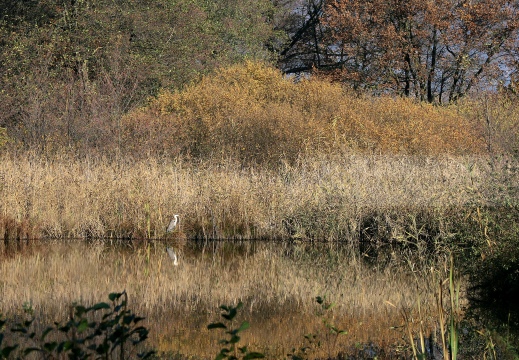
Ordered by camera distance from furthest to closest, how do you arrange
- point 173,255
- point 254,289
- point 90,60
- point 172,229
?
point 90,60
point 172,229
point 173,255
point 254,289

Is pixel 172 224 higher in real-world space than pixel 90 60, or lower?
lower

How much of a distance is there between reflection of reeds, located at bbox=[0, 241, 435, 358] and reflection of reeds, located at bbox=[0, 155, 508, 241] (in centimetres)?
63

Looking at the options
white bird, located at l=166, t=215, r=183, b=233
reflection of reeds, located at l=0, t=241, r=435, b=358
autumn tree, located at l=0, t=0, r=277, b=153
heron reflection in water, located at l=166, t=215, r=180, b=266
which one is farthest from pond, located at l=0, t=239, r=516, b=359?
autumn tree, located at l=0, t=0, r=277, b=153

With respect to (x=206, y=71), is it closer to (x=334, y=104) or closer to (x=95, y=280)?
(x=334, y=104)

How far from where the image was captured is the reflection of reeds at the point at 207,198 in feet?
46.5

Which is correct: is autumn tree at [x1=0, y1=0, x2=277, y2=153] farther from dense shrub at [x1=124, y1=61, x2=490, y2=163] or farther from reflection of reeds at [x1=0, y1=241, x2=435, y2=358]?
reflection of reeds at [x1=0, y1=241, x2=435, y2=358]

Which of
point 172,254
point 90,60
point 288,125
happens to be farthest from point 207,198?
point 90,60

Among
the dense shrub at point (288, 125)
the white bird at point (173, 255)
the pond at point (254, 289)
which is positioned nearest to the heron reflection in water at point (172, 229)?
the white bird at point (173, 255)

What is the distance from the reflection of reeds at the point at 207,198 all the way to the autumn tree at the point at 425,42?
14.0 metres

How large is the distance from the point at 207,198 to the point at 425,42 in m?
17.6

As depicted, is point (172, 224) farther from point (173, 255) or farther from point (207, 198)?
point (173, 255)

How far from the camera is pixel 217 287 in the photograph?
1030cm

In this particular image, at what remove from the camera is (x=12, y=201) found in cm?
1453

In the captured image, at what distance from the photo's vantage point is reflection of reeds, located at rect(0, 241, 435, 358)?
304 inches
